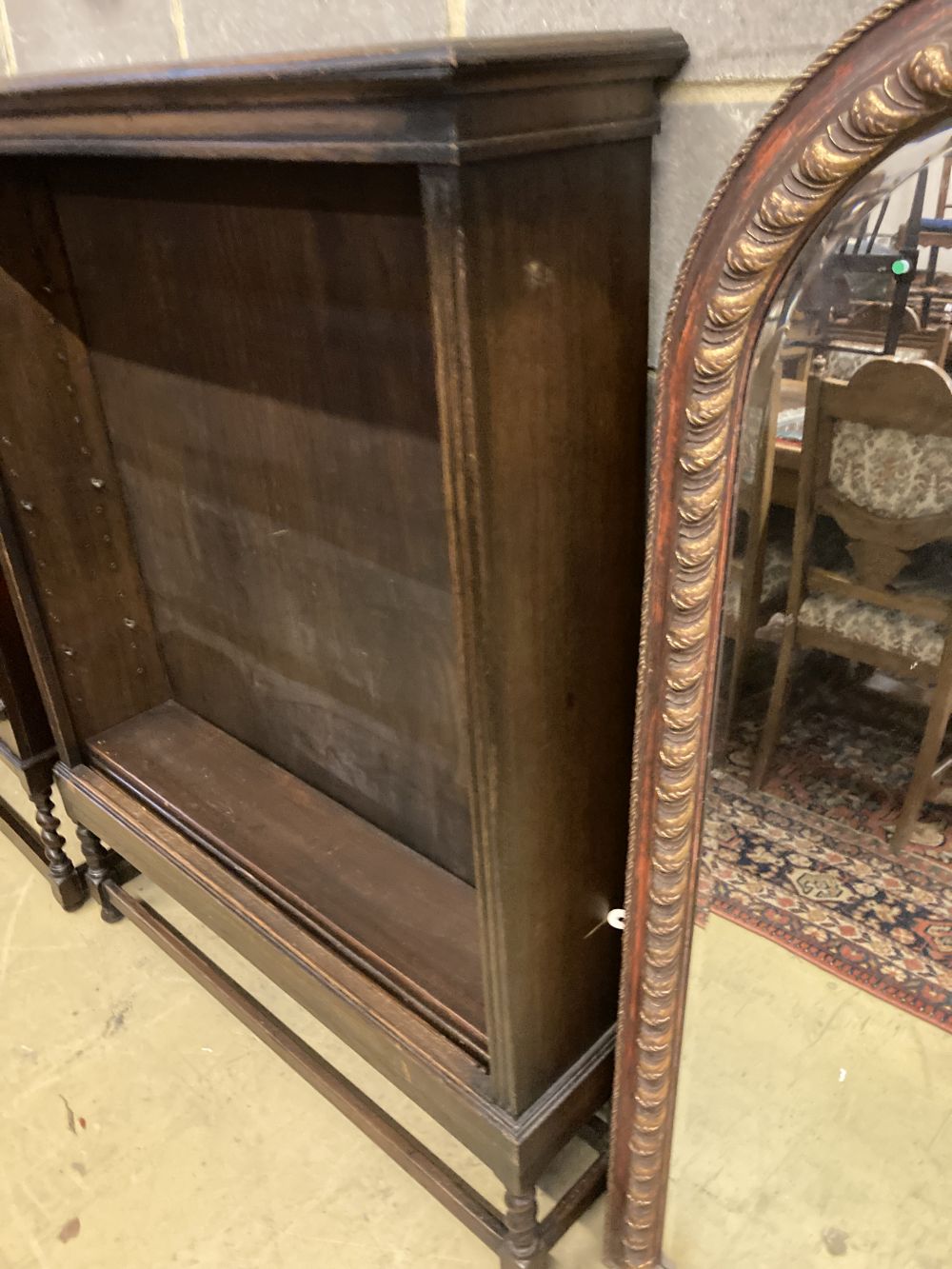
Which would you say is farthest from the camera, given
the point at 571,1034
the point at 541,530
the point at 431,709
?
the point at 431,709

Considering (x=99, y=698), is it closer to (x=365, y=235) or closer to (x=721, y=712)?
(x=365, y=235)

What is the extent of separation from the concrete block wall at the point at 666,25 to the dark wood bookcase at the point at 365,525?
1.3 inches

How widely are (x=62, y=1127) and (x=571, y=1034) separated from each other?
88cm

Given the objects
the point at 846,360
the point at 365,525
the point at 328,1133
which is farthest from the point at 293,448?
the point at 328,1133

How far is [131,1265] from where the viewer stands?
127cm

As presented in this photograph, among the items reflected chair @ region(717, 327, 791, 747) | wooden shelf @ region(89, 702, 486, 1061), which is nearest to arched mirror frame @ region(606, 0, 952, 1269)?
reflected chair @ region(717, 327, 791, 747)

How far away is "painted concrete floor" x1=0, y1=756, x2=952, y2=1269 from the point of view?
1043mm

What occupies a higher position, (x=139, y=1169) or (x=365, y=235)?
(x=365, y=235)

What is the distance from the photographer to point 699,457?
0.75m

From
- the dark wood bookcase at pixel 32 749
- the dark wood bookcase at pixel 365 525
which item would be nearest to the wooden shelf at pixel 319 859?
the dark wood bookcase at pixel 365 525

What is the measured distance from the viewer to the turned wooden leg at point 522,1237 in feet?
3.65

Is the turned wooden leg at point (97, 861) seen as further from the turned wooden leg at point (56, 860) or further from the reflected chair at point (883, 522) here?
the reflected chair at point (883, 522)

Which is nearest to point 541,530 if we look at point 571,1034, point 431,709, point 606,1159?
point 431,709

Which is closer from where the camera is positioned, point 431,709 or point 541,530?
point 541,530
